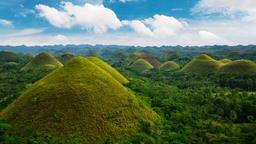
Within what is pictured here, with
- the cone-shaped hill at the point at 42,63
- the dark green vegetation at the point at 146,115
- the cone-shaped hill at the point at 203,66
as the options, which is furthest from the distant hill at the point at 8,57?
the dark green vegetation at the point at 146,115

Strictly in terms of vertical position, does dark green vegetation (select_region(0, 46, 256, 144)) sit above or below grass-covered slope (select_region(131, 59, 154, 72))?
above

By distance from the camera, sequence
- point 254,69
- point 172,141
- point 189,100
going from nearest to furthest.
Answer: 1. point 172,141
2. point 189,100
3. point 254,69

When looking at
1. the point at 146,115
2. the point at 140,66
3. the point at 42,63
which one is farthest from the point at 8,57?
the point at 146,115

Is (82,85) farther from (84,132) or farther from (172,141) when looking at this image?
(172,141)

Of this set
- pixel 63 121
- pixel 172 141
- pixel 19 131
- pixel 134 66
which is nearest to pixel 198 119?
pixel 172 141

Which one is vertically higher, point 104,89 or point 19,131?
point 104,89

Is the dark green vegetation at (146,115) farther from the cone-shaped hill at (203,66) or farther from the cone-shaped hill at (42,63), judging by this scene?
the cone-shaped hill at (203,66)

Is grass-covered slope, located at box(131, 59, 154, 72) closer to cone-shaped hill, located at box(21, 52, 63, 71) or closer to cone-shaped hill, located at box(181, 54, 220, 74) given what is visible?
cone-shaped hill, located at box(181, 54, 220, 74)

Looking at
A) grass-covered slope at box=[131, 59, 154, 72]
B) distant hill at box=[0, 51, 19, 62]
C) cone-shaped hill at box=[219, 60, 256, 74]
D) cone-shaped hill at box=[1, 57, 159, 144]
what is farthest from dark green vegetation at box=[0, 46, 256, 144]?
distant hill at box=[0, 51, 19, 62]

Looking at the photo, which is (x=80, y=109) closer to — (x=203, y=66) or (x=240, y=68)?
(x=240, y=68)
